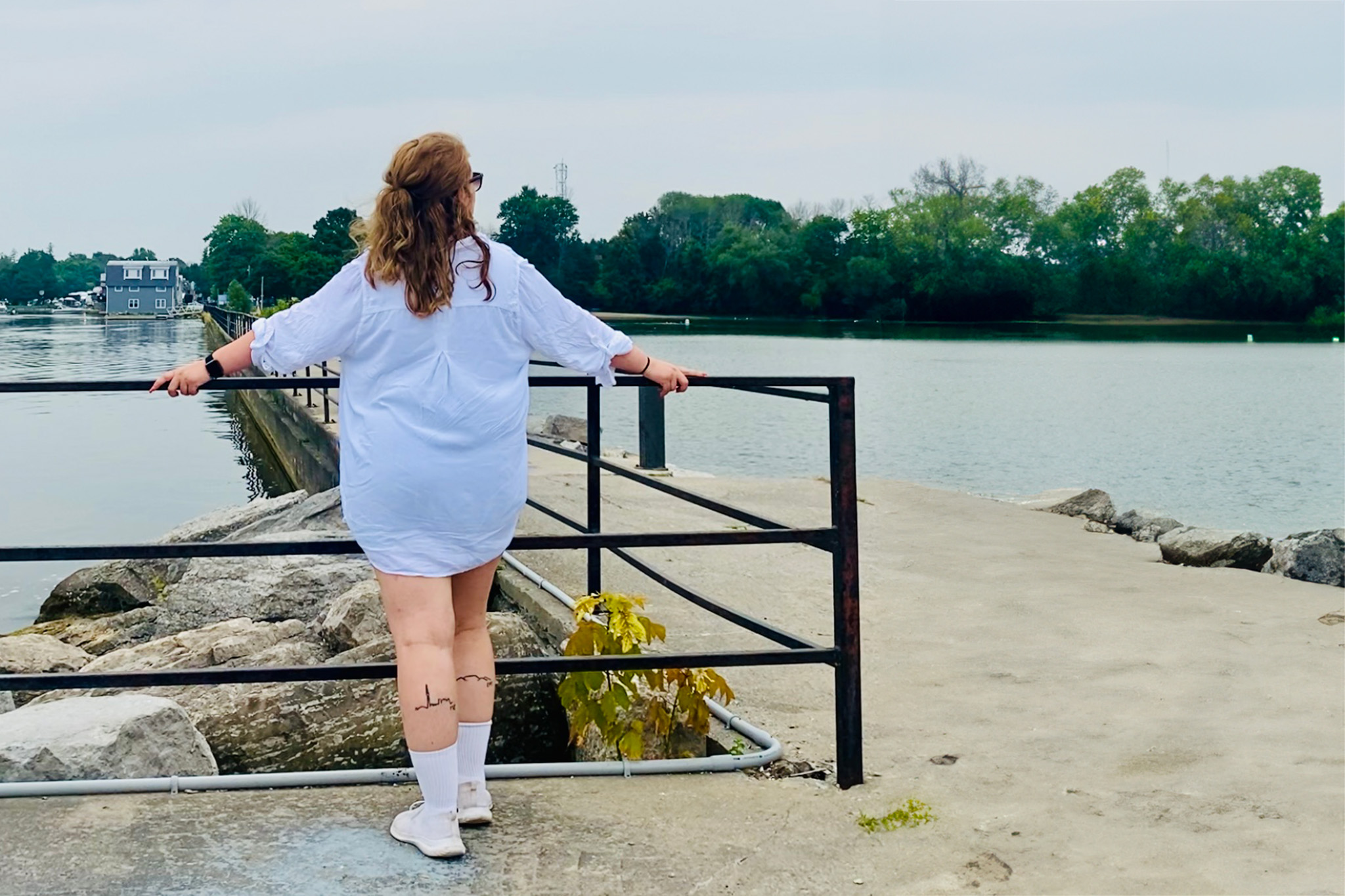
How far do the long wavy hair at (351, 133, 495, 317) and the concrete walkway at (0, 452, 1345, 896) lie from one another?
141 centimetres

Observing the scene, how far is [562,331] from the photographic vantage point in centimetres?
355

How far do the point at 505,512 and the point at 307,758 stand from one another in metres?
2.13

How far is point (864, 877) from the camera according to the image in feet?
11.7

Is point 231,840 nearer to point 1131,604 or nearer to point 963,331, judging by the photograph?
point 1131,604

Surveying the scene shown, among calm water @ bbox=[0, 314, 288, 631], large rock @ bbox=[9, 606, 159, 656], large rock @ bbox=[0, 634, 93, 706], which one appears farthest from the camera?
calm water @ bbox=[0, 314, 288, 631]

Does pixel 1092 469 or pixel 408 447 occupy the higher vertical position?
pixel 408 447

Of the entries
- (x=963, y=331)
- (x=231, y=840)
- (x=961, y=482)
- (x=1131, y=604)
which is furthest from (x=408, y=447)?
(x=963, y=331)

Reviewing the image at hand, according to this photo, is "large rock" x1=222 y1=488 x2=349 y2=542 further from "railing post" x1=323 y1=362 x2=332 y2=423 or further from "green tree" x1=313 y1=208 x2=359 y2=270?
"green tree" x1=313 y1=208 x2=359 y2=270

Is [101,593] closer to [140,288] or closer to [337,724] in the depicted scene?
[337,724]

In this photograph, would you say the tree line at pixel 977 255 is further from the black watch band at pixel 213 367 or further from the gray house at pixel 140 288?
the black watch band at pixel 213 367

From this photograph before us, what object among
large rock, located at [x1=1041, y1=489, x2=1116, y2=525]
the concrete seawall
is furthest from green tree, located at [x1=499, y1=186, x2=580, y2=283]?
large rock, located at [x1=1041, y1=489, x2=1116, y2=525]

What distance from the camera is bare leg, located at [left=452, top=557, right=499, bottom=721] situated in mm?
3598

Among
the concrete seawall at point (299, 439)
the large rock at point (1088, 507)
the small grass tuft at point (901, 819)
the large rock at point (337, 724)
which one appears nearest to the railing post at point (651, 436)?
the concrete seawall at point (299, 439)

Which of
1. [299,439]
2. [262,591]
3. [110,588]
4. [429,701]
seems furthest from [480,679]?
[299,439]
